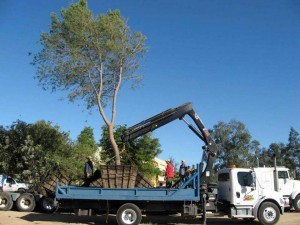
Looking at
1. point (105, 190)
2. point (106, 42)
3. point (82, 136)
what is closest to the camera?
point (105, 190)

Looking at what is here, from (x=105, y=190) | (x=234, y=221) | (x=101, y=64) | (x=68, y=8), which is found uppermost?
(x=68, y=8)

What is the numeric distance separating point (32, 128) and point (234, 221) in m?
15.6

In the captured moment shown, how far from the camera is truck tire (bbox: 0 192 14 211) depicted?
19938 mm

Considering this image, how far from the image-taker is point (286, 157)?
69.6 metres

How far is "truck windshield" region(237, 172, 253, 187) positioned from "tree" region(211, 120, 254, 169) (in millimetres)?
45659

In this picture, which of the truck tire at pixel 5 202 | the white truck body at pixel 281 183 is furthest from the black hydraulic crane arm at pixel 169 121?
the truck tire at pixel 5 202

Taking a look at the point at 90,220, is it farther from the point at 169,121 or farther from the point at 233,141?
the point at 233,141

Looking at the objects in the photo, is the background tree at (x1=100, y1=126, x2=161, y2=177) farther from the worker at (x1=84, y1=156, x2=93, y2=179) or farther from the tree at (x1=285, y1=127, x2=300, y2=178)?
the tree at (x1=285, y1=127, x2=300, y2=178)

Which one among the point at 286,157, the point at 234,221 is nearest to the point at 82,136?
the point at 286,157

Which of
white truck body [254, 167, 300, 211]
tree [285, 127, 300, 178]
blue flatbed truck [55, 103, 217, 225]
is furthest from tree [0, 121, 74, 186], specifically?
tree [285, 127, 300, 178]

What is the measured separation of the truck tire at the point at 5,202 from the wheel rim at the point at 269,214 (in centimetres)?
1244

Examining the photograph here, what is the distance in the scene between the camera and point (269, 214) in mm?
15211

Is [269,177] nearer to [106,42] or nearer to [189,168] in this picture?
[189,168]

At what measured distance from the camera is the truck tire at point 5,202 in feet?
65.4
